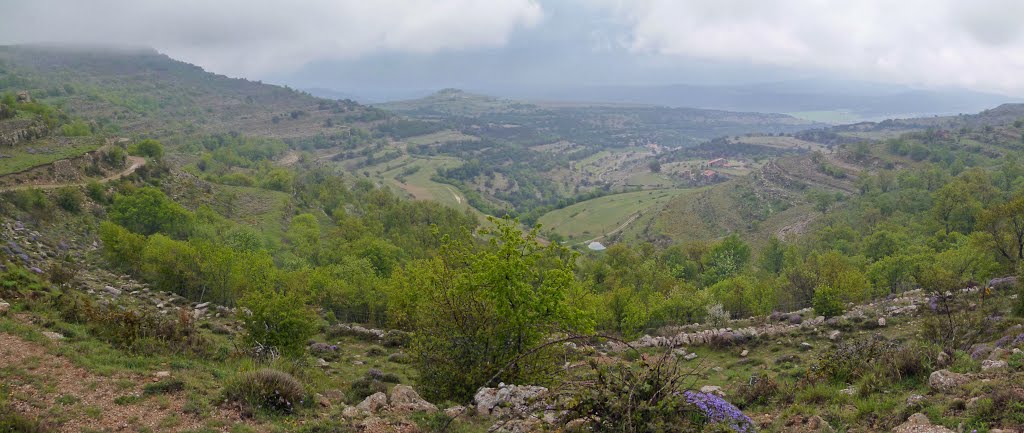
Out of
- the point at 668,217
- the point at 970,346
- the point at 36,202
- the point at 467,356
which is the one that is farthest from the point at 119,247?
the point at 668,217

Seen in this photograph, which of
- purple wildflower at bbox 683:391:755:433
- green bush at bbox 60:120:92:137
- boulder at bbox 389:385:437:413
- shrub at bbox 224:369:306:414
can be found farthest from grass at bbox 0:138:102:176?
purple wildflower at bbox 683:391:755:433

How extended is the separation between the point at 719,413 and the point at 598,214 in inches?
5996

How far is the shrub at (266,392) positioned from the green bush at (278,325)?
679 cm

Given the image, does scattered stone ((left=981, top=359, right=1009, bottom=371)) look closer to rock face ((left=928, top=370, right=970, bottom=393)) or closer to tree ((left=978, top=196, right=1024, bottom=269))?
rock face ((left=928, top=370, right=970, bottom=393))

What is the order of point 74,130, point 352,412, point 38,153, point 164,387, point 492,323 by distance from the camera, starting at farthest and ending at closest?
1. point 74,130
2. point 38,153
3. point 492,323
4. point 164,387
5. point 352,412

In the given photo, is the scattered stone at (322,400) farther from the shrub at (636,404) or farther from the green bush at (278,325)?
the shrub at (636,404)

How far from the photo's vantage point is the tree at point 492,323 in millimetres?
16297

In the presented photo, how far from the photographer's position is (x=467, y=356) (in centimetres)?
1655

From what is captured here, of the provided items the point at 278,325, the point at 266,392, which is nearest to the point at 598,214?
the point at 278,325

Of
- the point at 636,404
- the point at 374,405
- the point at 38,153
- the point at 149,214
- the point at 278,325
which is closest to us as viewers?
the point at 636,404

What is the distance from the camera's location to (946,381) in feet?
39.5

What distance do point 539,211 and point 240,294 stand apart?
141 meters

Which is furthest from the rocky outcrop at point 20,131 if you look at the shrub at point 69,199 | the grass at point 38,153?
the shrub at point 69,199

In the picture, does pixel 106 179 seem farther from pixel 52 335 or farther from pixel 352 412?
pixel 352 412
